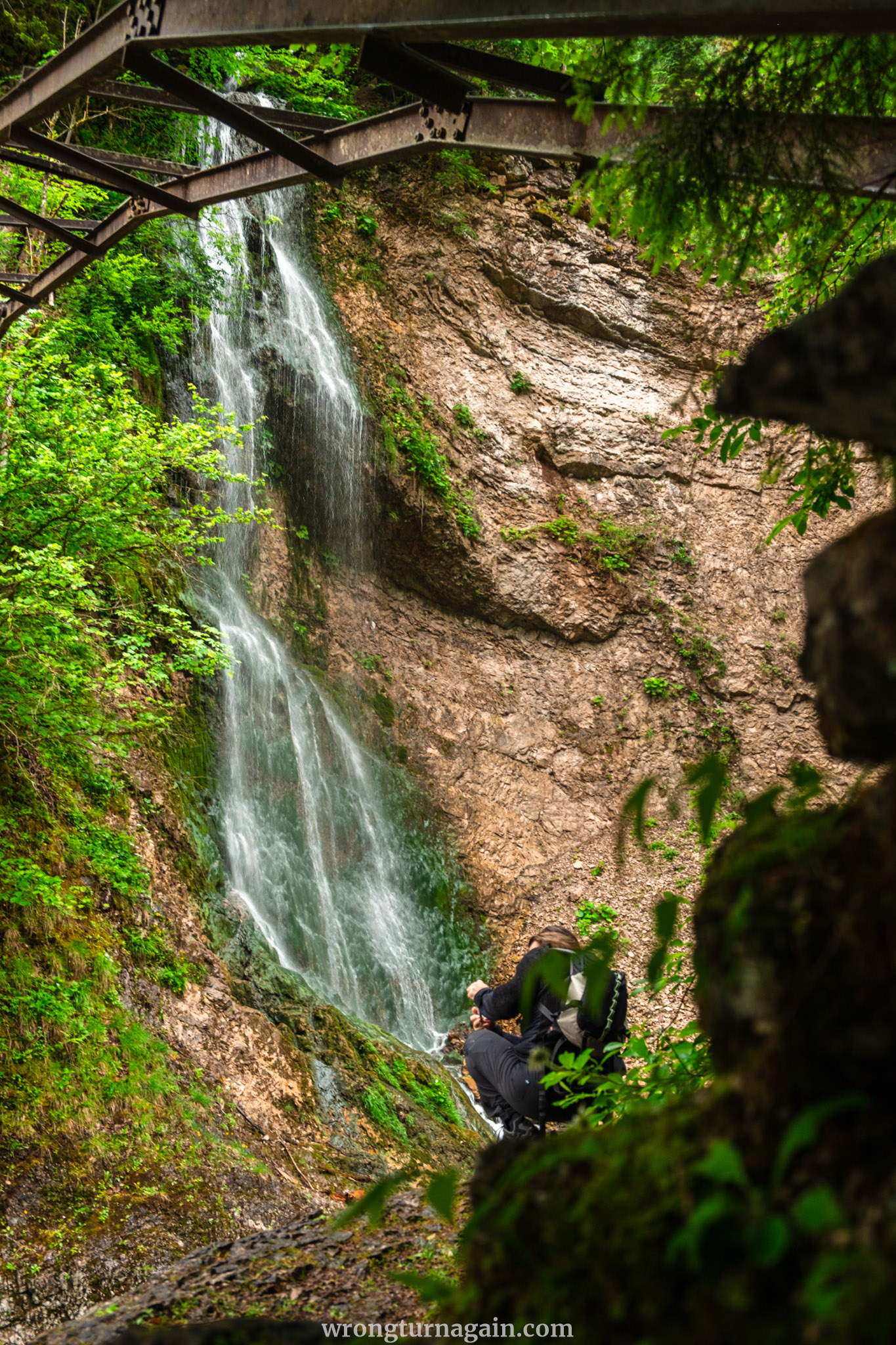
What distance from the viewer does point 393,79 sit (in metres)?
3.82

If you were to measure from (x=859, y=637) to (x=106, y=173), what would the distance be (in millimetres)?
6328

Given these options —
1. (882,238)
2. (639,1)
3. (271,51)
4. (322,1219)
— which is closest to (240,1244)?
(322,1219)

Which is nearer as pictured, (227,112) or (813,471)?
(813,471)

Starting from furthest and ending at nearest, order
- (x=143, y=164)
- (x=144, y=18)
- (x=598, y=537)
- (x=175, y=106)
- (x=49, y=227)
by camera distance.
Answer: (x=598, y=537), (x=143, y=164), (x=175, y=106), (x=49, y=227), (x=144, y=18)

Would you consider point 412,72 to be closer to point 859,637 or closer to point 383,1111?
point 859,637

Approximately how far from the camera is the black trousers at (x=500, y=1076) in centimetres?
414

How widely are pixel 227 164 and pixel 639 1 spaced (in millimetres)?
4072

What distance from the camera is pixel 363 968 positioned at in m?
10.2

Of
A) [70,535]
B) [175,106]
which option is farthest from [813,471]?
[175,106]

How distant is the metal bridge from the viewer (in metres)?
2.54

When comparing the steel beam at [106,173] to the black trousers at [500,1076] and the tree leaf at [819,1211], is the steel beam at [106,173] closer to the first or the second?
the black trousers at [500,1076]

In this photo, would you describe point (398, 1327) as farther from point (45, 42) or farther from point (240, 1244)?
point (45, 42)

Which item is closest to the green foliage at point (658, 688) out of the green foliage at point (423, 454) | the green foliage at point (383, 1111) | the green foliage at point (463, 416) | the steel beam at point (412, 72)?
the green foliage at point (423, 454)

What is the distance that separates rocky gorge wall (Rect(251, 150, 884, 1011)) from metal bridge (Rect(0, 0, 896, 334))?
7362 millimetres
